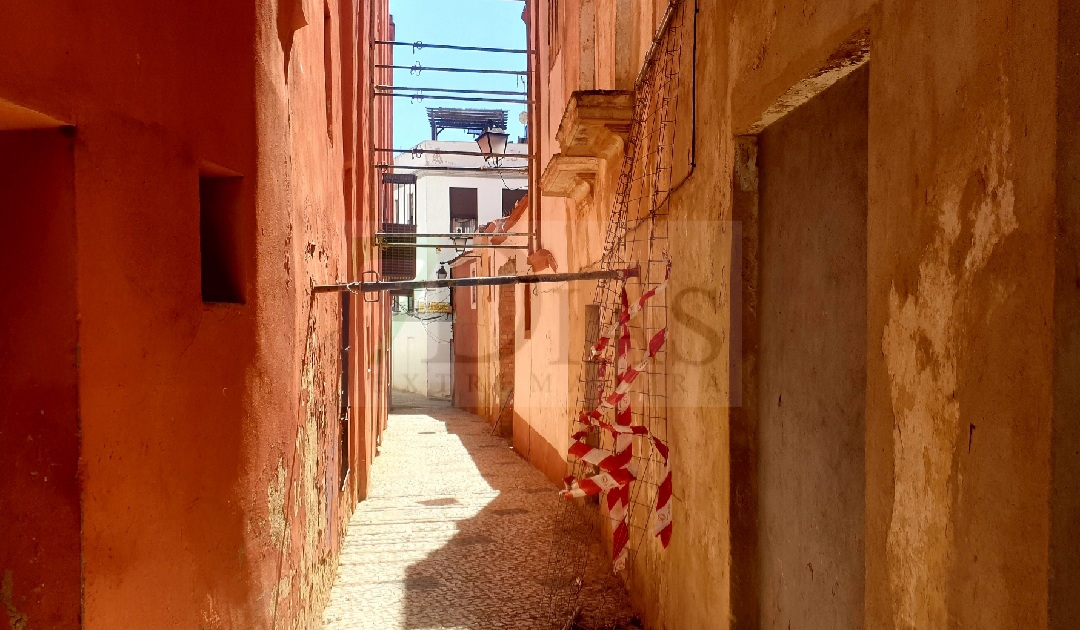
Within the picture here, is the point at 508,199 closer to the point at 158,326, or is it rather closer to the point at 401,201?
the point at 401,201

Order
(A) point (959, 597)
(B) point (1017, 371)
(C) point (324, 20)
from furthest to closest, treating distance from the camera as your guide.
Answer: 1. (C) point (324, 20)
2. (A) point (959, 597)
3. (B) point (1017, 371)

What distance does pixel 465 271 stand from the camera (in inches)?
996

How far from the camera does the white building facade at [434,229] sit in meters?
29.7

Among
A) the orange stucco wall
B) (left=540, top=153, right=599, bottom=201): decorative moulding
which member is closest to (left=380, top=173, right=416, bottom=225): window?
(left=540, top=153, right=599, bottom=201): decorative moulding

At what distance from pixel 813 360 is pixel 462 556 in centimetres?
558

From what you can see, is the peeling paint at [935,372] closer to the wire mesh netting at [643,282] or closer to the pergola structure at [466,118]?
the wire mesh netting at [643,282]

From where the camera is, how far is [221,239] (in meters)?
3.62

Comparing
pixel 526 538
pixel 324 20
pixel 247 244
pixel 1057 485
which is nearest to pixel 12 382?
pixel 247 244

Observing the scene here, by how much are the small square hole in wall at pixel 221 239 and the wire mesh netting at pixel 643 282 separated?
2.48 m

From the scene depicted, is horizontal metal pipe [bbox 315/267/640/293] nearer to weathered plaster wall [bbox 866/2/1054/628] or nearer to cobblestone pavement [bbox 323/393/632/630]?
cobblestone pavement [bbox 323/393/632/630]

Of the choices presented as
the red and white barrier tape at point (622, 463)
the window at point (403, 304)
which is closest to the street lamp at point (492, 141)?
the red and white barrier tape at point (622, 463)

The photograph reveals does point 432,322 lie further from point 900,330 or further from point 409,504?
point 900,330

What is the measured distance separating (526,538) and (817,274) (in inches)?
239

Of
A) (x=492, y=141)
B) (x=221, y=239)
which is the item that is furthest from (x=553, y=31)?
(x=221, y=239)
